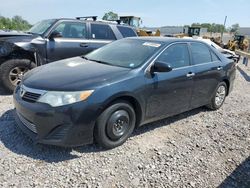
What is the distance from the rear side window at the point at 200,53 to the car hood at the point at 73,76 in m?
1.67

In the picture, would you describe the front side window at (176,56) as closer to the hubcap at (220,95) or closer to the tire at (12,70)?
the hubcap at (220,95)

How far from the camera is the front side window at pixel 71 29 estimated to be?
6.43 metres

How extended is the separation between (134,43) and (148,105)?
1237mm

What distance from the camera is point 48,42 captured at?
20.0 ft

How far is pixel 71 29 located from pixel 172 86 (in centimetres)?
360

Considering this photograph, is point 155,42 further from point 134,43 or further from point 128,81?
point 128,81

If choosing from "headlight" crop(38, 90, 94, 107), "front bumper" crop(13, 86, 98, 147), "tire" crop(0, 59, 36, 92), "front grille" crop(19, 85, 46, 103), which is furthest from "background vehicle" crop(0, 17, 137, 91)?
"headlight" crop(38, 90, 94, 107)

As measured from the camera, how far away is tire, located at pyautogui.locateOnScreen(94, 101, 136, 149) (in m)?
3.36

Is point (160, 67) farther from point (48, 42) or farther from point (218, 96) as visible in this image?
point (48, 42)

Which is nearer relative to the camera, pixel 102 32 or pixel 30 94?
pixel 30 94

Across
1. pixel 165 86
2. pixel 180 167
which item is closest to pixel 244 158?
pixel 180 167

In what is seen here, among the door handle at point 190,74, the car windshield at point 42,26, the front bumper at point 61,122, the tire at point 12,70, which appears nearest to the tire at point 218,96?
the door handle at point 190,74

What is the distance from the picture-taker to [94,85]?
326 cm

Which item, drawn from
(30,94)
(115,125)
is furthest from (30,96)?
(115,125)
